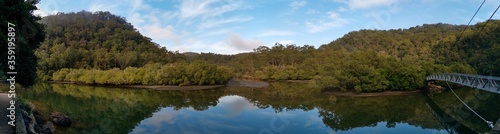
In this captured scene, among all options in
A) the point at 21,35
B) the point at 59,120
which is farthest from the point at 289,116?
the point at 21,35

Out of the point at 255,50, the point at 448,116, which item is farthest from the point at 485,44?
the point at 255,50

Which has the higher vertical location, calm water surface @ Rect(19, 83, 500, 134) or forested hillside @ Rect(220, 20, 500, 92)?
forested hillside @ Rect(220, 20, 500, 92)

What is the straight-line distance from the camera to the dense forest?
169 feet

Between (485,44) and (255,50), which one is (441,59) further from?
(255,50)

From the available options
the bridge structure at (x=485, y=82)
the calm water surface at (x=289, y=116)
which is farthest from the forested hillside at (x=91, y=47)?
the bridge structure at (x=485, y=82)

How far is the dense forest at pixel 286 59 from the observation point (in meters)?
51.6

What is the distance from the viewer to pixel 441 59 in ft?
280

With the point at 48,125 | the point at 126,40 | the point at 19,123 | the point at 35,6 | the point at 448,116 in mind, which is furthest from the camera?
the point at 126,40

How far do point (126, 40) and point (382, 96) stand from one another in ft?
344

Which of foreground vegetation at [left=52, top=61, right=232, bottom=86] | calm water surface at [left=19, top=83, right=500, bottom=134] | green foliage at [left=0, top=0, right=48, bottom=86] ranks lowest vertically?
calm water surface at [left=19, top=83, right=500, bottom=134]

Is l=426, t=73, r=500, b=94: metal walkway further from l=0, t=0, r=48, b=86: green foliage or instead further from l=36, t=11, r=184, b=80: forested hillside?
l=36, t=11, r=184, b=80: forested hillside

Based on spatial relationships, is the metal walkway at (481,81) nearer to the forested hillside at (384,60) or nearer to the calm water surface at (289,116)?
the calm water surface at (289,116)

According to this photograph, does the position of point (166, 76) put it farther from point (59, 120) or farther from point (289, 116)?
point (59, 120)

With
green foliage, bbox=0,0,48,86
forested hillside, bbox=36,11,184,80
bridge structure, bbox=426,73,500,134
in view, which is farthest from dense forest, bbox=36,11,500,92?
green foliage, bbox=0,0,48,86
